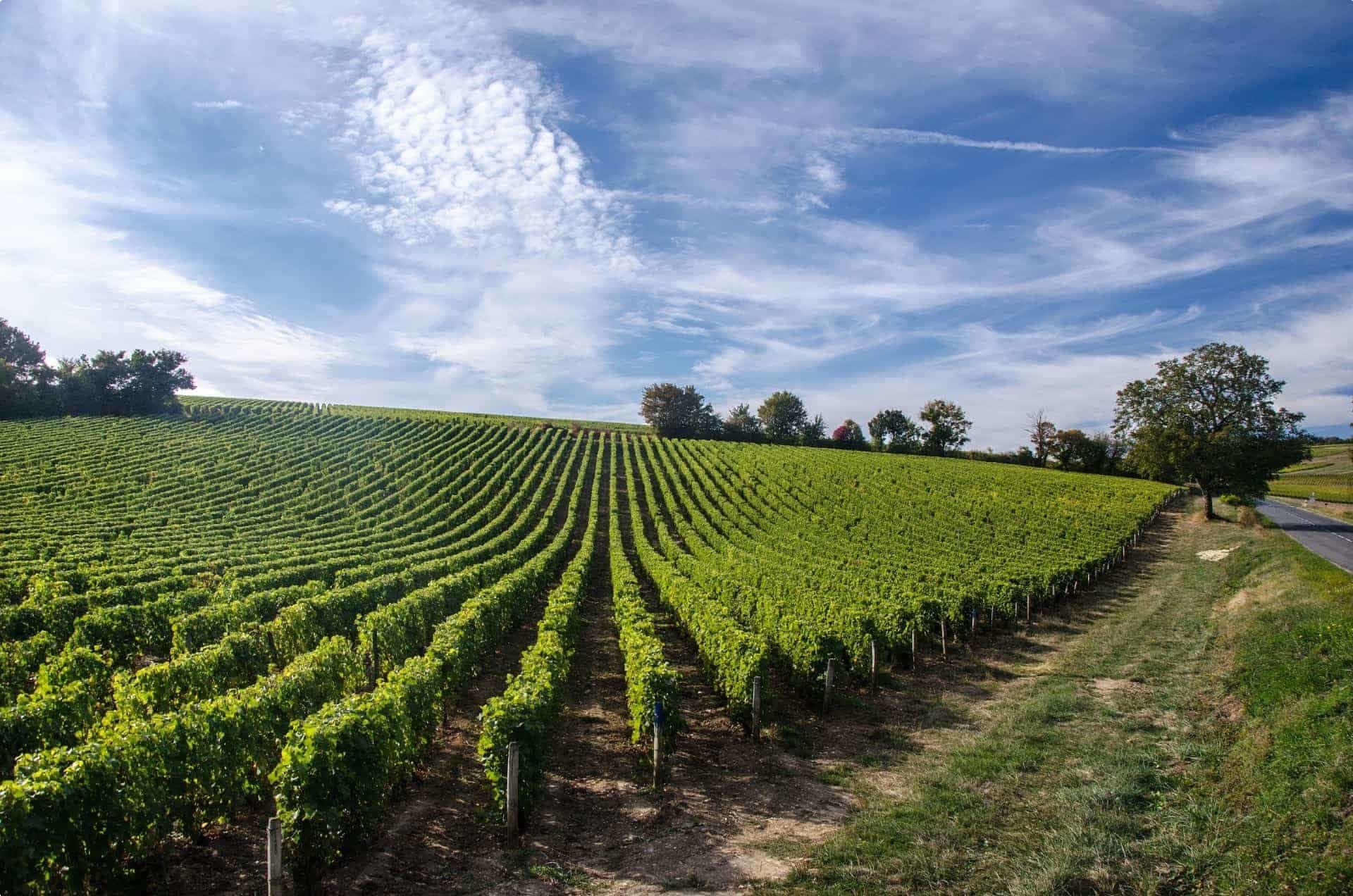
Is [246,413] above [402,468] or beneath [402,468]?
above

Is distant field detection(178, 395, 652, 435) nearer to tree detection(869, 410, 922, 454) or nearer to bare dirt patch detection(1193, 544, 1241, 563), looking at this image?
tree detection(869, 410, 922, 454)

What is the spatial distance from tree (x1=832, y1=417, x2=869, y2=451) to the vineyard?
142 feet

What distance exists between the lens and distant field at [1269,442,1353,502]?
69312mm

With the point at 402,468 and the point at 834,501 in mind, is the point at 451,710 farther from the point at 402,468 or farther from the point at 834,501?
the point at 402,468

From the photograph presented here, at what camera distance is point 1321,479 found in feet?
275

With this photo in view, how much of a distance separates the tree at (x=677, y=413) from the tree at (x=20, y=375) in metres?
78.7

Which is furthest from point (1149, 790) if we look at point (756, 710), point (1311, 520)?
point (1311, 520)

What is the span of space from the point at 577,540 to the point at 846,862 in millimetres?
39249

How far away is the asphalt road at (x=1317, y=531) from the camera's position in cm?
3158

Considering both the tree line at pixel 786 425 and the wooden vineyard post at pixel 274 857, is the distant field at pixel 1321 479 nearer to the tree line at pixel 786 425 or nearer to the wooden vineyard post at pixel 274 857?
the tree line at pixel 786 425

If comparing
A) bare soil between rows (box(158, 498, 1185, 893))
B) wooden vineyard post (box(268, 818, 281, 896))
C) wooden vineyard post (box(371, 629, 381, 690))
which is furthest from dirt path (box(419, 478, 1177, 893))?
wooden vineyard post (box(371, 629, 381, 690))

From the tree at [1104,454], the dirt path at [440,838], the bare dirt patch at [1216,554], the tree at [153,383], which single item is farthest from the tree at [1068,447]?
the tree at [153,383]

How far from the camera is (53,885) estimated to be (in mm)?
6789

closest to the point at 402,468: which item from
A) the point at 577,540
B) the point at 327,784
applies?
the point at 577,540
